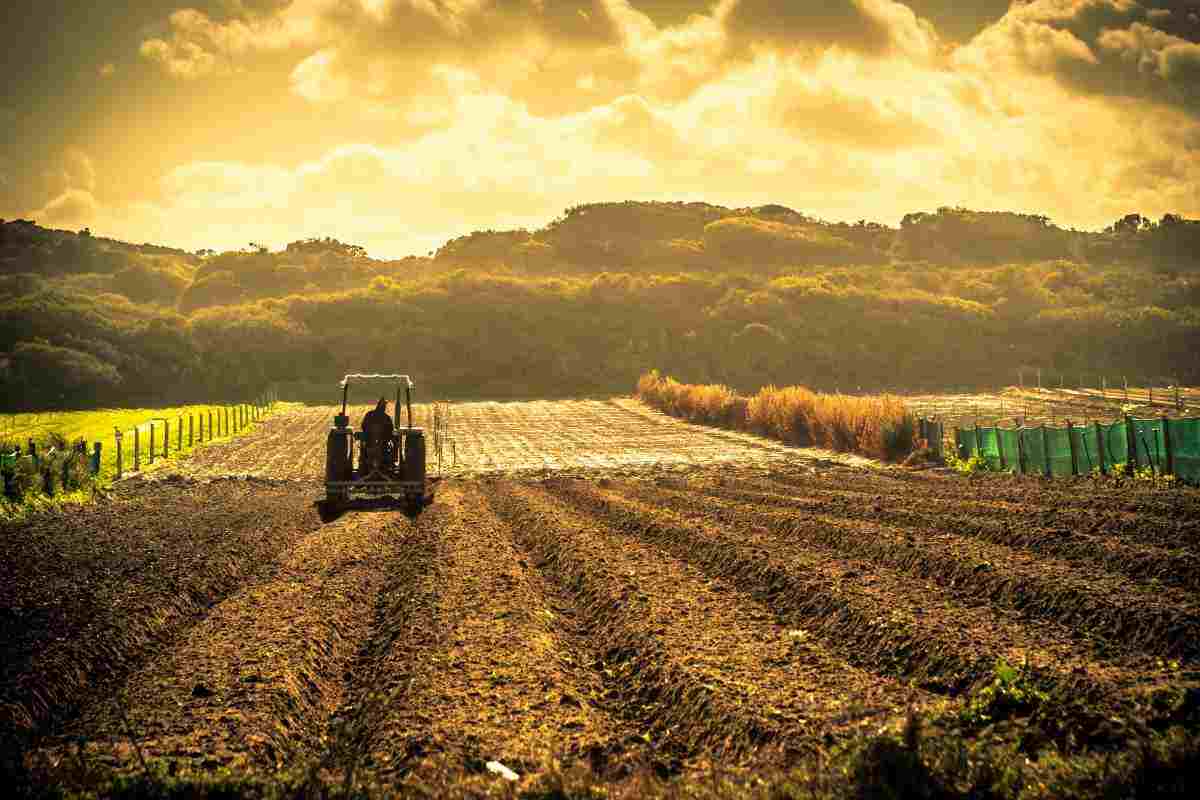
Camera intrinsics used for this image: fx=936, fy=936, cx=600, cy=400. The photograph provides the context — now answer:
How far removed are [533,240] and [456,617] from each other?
122866 mm

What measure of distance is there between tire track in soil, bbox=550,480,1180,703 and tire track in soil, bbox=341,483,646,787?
2.25 m

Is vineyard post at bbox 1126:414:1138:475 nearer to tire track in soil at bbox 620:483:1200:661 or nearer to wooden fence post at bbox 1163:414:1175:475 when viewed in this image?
wooden fence post at bbox 1163:414:1175:475

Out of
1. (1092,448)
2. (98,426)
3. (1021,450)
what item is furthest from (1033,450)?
(98,426)

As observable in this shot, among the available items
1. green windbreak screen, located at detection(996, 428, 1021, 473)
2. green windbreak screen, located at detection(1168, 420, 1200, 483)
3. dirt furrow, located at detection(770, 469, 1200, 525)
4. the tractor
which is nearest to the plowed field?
dirt furrow, located at detection(770, 469, 1200, 525)

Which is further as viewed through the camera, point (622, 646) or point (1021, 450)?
point (1021, 450)

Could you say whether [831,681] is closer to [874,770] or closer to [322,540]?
[874,770]

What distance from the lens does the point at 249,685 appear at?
7.14m

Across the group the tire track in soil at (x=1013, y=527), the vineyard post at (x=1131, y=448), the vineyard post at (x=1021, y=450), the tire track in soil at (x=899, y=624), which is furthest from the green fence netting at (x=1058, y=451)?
the tire track in soil at (x=899, y=624)

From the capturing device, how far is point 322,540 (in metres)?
13.7

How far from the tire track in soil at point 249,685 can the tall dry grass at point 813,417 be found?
61.9 ft

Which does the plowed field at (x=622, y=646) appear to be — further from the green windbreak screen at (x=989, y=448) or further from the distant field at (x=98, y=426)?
the distant field at (x=98, y=426)

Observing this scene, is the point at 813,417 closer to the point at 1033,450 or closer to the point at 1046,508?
the point at 1033,450

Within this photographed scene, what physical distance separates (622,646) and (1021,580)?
13.8 ft

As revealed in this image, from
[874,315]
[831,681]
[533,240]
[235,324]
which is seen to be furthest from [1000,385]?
[533,240]
